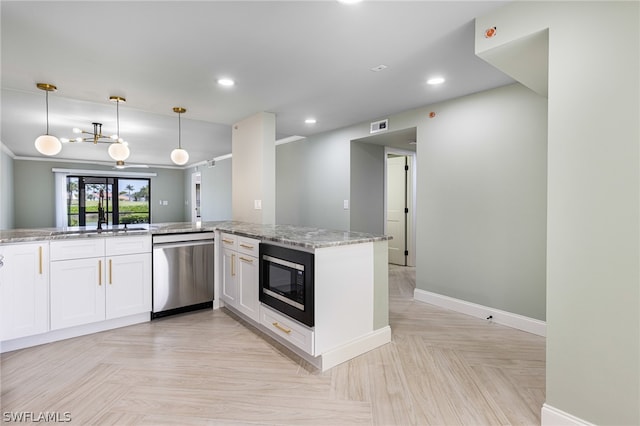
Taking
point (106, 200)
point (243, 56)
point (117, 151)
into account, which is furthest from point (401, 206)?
point (106, 200)

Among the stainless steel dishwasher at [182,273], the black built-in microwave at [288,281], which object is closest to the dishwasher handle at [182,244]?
the stainless steel dishwasher at [182,273]

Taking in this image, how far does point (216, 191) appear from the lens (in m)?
9.23

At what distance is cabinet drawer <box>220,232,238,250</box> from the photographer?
3.19 m

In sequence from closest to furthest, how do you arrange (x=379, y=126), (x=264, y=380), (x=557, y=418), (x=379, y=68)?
(x=557, y=418), (x=264, y=380), (x=379, y=68), (x=379, y=126)

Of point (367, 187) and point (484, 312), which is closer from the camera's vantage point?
point (484, 312)

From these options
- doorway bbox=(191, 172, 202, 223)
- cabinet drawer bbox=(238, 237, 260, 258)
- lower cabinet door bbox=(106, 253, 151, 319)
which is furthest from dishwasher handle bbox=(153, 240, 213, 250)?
doorway bbox=(191, 172, 202, 223)

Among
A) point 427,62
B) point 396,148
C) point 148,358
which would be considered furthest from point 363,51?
point 396,148

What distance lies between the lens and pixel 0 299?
2.39m

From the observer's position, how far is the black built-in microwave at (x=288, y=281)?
2.23 m

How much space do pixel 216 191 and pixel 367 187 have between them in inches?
224

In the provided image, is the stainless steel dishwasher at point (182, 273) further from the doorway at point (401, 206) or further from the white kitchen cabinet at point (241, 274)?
the doorway at point (401, 206)

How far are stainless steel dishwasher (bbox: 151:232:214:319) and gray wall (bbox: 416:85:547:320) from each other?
2.58 meters

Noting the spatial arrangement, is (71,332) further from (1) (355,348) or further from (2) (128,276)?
(1) (355,348)

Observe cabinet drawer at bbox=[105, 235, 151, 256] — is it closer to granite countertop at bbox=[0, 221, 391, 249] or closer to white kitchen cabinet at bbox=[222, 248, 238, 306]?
granite countertop at bbox=[0, 221, 391, 249]
